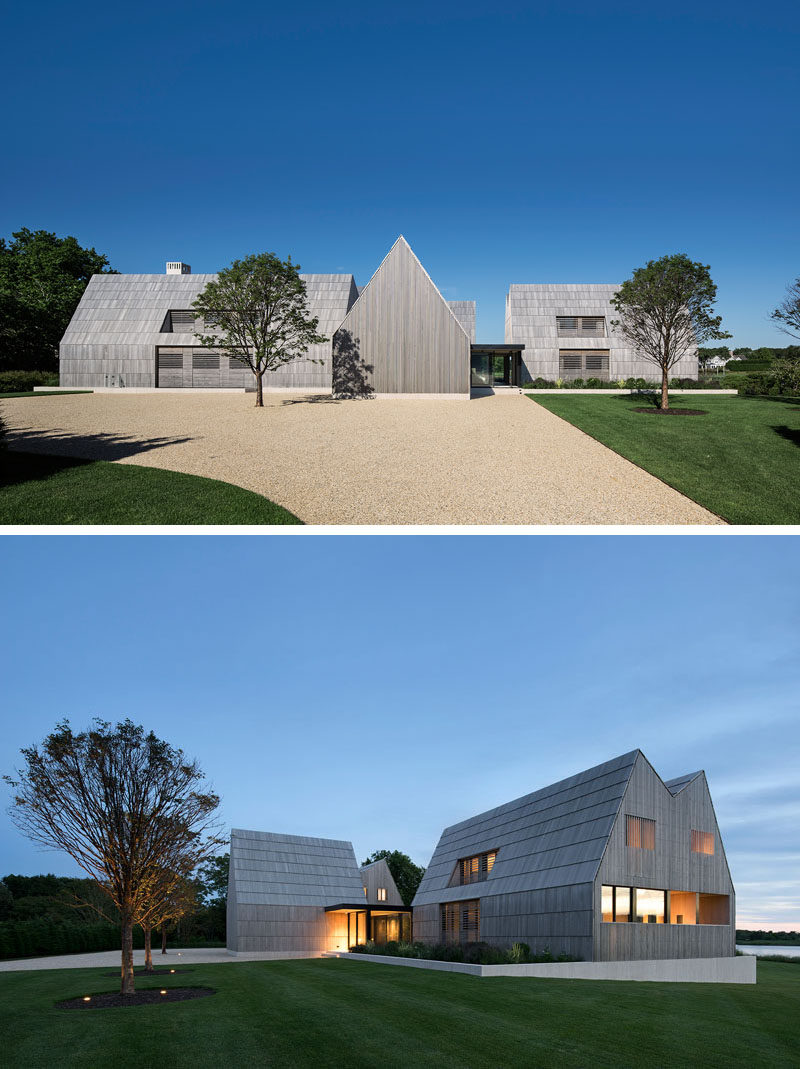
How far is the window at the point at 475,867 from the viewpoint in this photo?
74.4 ft

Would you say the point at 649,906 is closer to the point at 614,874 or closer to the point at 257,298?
the point at 614,874

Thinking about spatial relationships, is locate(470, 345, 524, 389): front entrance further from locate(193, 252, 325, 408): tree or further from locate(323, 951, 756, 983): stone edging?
locate(323, 951, 756, 983): stone edging

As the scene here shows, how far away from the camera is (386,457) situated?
1742 centimetres

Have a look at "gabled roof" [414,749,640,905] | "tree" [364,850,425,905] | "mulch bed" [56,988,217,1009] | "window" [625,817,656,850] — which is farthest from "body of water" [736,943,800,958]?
"mulch bed" [56,988,217,1009]

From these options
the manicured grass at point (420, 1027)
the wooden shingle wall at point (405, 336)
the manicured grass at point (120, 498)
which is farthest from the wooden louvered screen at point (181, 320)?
the manicured grass at point (420, 1027)

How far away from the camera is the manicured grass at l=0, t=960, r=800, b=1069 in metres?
7.13

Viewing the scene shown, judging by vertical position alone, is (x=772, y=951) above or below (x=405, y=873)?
below

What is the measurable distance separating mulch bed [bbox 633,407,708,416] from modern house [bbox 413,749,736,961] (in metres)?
12.7

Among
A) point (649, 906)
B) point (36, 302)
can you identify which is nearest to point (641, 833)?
point (649, 906)

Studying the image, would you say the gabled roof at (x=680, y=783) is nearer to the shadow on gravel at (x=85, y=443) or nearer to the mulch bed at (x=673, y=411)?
the mulch bed at (x=673, y=411)

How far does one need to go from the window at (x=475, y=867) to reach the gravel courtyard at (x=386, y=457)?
1306 cm

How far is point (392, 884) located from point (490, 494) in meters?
26.1

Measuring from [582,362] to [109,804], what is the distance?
41.8 meters

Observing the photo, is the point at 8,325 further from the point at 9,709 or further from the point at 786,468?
the point at 9,709
